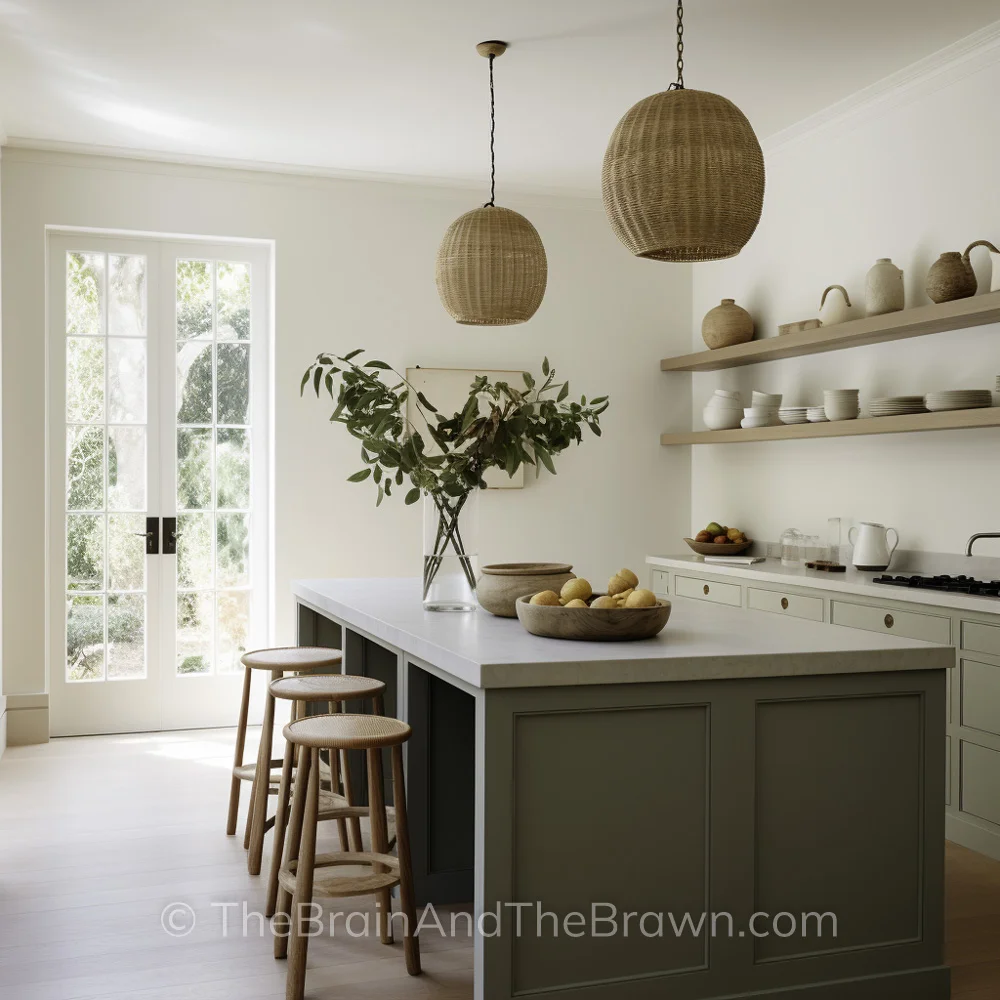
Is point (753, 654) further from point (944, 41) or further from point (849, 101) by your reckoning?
point (849, 101)

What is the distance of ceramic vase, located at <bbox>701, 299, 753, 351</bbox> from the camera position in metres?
5.57

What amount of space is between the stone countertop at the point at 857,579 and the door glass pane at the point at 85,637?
288 cm

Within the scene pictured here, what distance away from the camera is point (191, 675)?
562cm

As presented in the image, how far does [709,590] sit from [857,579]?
103cm

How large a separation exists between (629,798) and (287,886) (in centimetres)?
94

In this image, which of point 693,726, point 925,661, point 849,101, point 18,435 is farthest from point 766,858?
point 18,435

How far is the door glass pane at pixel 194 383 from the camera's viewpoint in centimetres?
562

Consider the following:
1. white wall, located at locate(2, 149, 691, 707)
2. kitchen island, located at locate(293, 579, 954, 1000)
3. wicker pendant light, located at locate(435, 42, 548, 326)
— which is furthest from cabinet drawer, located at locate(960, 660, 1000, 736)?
white wall, located at locate(2, 149, 691, 707)

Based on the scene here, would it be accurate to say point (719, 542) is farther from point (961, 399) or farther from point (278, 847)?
point (278, 847)

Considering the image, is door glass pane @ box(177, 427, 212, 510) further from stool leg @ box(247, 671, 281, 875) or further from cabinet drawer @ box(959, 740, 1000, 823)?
cabinet drawer @ box(959, 740, 1000, 823)

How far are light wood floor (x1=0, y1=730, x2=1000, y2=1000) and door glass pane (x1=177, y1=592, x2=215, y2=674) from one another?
97 centimetres

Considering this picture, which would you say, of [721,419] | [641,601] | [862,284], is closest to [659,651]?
[641,601]

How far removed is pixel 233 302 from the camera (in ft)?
18.8

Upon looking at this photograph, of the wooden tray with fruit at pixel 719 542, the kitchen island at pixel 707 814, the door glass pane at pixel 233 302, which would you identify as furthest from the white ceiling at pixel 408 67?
the kitchen island at pixel 707 814
